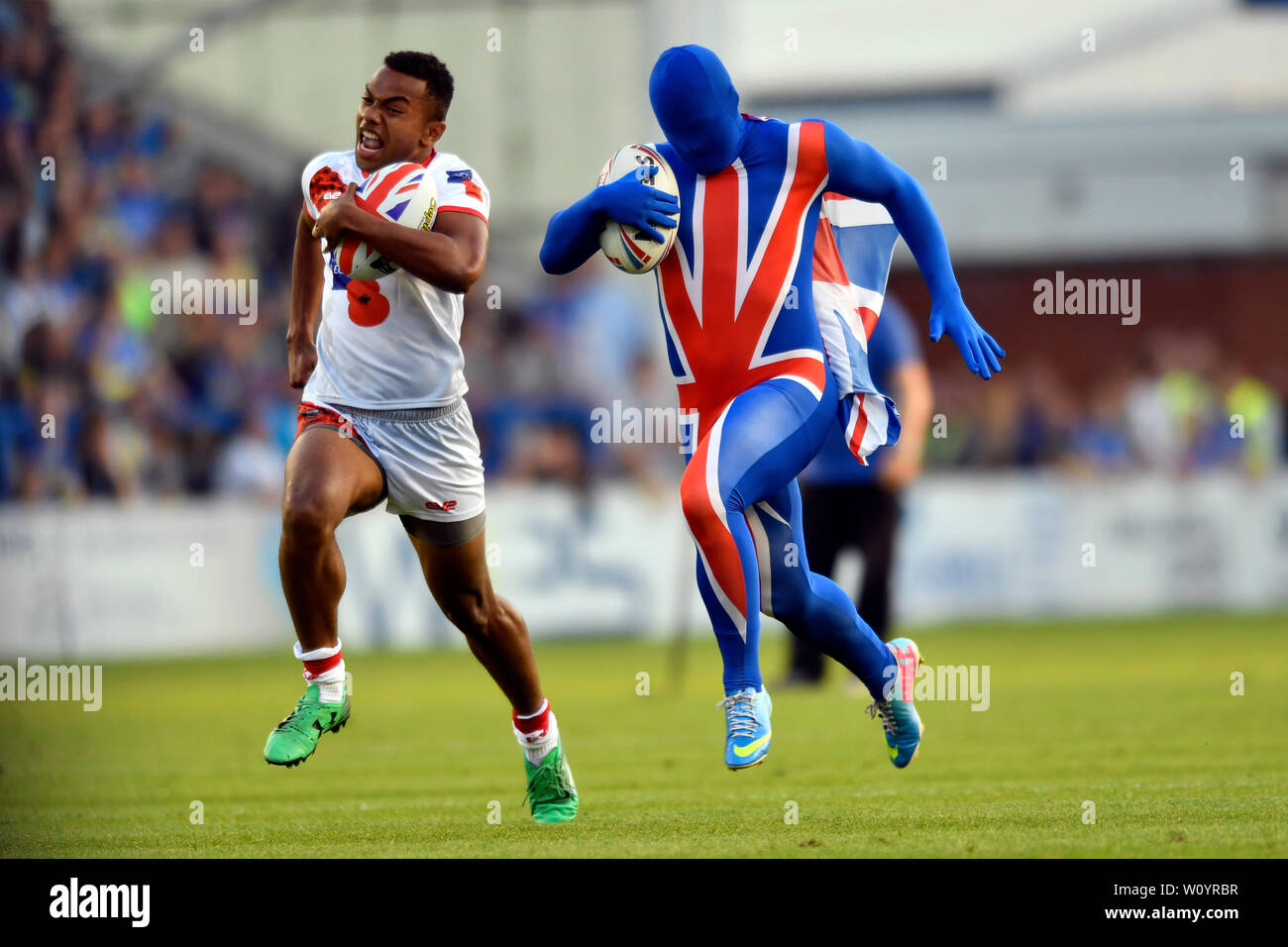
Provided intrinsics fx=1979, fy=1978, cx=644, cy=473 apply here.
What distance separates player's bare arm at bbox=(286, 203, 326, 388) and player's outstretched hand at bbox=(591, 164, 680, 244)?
1.31m

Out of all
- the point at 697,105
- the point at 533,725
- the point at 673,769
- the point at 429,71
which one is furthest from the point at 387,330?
the point at 673,769

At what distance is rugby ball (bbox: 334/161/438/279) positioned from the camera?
6867 millimetres

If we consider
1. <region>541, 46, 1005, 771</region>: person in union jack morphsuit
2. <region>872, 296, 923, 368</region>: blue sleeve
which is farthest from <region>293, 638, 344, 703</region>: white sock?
<region>872, 296, 923, 368</region>: blue sleeve

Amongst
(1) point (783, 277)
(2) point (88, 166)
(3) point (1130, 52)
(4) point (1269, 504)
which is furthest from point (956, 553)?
(3) point (1130, 52)

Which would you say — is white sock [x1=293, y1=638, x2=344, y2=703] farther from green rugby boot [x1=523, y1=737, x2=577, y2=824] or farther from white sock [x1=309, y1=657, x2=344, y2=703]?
green rugby boot [x1=523, y1=737, x2=577, y2=824]

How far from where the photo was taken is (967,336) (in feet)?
22.9

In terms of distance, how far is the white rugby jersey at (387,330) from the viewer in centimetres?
706

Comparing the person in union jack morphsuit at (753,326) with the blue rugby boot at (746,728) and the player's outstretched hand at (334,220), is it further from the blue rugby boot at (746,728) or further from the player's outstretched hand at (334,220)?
the player's outstretched hand at (334,220)

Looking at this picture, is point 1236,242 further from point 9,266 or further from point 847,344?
point 847,344

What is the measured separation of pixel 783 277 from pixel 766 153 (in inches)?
17.3

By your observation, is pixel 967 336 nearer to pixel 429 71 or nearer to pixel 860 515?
pixel 429 71

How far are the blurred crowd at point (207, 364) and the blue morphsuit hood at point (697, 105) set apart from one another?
31.6 ft

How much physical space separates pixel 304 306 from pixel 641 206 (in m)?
1.54

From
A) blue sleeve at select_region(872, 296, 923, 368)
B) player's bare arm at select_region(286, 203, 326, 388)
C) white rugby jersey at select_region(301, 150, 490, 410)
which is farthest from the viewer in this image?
blue sleeve at select_region(872, 296, 923, 368)
